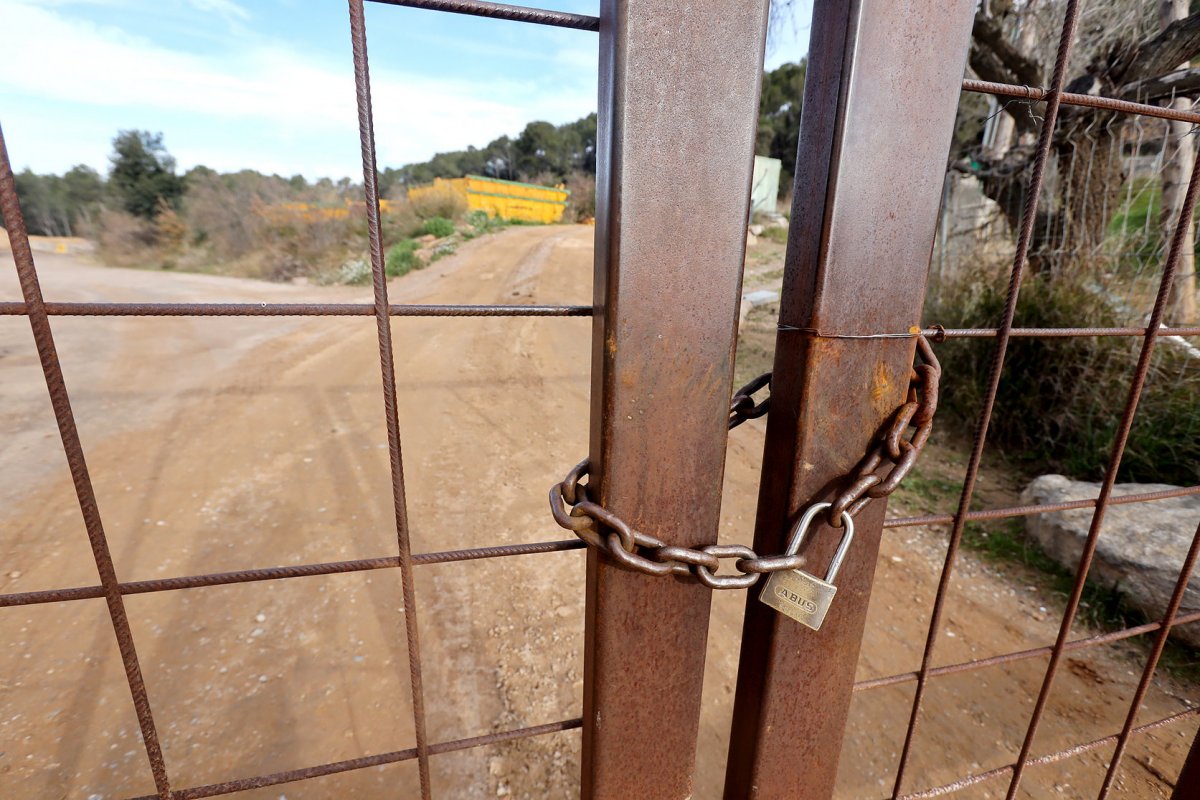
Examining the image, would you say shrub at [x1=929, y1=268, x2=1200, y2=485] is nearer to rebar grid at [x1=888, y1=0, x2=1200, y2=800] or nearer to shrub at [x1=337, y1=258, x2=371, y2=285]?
rebar grid at [x1=888, y1=0, x2=1200, y2=800]

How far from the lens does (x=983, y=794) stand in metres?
2.22

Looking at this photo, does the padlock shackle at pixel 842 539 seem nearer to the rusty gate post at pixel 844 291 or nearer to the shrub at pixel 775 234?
the rusty gate post at pixel 844 291

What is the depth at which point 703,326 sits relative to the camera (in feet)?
2.33

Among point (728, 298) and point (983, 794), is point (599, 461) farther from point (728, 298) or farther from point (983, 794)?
point (983, 794)

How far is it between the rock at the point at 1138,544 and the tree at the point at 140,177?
89.9 ft

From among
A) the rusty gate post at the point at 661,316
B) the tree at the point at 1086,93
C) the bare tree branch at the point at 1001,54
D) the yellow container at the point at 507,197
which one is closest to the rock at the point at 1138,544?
the tree at the point at 1086,93

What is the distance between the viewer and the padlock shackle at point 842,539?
2.40 feet

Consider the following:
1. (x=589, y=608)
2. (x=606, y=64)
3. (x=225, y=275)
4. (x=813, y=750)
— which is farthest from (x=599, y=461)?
(x=225, y=275)

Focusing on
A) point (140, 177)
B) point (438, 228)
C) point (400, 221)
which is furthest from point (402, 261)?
point (140, 177)

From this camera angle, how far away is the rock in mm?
2854

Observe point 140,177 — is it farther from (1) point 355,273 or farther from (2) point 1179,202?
(2) point 1179,202

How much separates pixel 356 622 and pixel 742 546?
2.93 metres

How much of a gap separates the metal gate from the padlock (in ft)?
0.17

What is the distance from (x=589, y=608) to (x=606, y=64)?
69 cm
